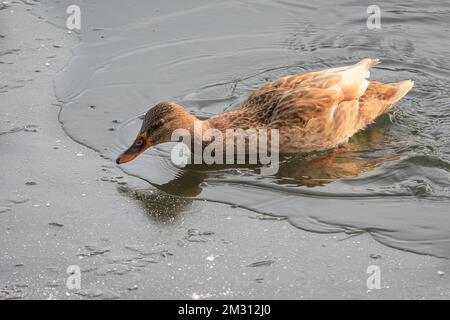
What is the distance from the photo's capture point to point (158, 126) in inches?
267

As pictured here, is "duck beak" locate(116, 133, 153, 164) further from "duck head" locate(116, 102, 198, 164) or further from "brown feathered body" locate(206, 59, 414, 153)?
"brown feathered body" locate(206, 59, 414, 153)

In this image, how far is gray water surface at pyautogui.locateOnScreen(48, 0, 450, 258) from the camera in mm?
6031

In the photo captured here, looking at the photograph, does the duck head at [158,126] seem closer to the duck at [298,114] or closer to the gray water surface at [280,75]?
the duck at [298,114]

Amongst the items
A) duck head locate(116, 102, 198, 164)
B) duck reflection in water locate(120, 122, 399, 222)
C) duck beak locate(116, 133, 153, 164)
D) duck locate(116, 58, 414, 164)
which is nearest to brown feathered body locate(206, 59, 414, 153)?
duck locate(116, 58, 414, 164)

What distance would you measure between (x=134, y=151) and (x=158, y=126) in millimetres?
304

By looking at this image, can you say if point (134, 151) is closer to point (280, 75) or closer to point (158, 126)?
point (158, 126)

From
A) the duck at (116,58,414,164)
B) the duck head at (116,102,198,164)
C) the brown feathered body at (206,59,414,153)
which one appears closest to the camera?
the duck head at (116,102,198,164)

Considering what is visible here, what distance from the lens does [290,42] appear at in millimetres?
8758

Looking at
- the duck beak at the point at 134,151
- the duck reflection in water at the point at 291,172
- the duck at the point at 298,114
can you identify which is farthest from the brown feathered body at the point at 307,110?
the duck beak at the point at 134,151

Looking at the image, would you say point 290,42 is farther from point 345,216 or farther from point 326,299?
point 326,299

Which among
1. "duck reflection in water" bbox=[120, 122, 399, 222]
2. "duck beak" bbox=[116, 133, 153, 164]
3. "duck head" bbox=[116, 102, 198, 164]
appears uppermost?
"duck head" bbox=[116, 102, 198, 164]

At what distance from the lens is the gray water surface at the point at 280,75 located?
19.8 ft

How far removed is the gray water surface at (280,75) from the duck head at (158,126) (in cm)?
15
